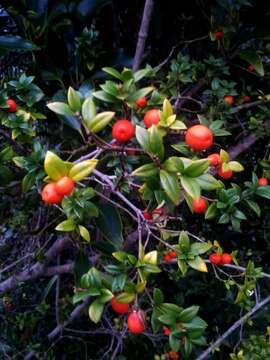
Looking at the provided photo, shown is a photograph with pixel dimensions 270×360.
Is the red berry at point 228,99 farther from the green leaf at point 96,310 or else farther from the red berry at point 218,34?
the green leaf at point 96,310

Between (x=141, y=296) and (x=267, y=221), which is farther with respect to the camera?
(x=267, y=221)

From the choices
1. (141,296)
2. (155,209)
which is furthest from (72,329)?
(155,209)

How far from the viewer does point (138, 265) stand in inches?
34.6

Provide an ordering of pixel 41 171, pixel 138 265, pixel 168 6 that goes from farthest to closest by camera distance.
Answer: pixel 168 6, pixel 41 171, pixel 138 265

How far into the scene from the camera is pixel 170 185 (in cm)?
74

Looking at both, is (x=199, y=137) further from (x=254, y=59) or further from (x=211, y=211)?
(x=254, y=59)

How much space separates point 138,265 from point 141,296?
563mm

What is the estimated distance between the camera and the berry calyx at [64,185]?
71 cm

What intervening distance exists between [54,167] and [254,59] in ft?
3.16

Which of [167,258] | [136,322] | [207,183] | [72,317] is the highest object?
[207,183]

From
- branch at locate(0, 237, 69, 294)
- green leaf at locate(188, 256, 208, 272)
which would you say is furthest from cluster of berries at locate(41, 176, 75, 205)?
branch at locate(0, 237, 69, 294)

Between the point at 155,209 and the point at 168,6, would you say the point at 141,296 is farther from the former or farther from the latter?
the point at 168,6

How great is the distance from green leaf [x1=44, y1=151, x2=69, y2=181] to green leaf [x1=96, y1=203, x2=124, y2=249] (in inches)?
15.4

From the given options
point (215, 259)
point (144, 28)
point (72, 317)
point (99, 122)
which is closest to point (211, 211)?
point (215, 259)
